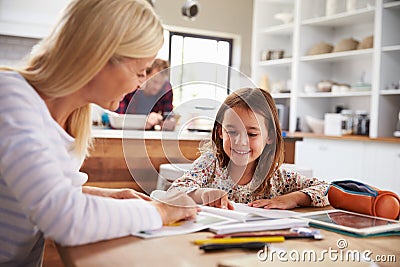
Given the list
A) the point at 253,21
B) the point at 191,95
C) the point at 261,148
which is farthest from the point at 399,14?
the point at 191,95

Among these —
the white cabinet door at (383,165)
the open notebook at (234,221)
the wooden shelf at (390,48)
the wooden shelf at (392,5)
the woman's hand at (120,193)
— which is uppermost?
the wooden shelf at (392,5)

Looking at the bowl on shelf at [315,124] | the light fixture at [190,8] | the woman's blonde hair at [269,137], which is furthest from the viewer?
the bowl on shelf at [315,124]

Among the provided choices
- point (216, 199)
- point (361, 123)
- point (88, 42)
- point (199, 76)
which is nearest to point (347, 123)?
point (361, 123)

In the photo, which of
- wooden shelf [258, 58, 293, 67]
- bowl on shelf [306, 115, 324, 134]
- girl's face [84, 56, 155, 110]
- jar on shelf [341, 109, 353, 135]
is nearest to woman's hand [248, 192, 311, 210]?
girl's face [84, 56, 155, 110]

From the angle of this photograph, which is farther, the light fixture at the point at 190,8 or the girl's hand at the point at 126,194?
the light fixture at the point at 190,8

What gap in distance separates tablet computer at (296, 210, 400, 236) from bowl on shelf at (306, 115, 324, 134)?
3.95 meters

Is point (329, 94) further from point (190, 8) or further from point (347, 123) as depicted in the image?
point (190, 8)

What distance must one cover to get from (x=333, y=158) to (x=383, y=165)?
0.62 m

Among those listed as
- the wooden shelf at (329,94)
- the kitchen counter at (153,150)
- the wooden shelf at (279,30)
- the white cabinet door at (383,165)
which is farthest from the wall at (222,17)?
the kitchen counter at (153,150)

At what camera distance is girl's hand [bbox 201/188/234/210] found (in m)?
1.12

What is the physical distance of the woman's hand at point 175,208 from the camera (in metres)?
0.91

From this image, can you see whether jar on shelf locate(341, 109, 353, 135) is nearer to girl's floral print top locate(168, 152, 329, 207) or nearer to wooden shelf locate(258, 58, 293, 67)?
wooden shelf locate(258, 58, 293, 67)

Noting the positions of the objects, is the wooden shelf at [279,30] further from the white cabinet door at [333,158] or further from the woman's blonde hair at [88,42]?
the woman's blonde hair at [88,42]

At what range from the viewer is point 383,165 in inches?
155
